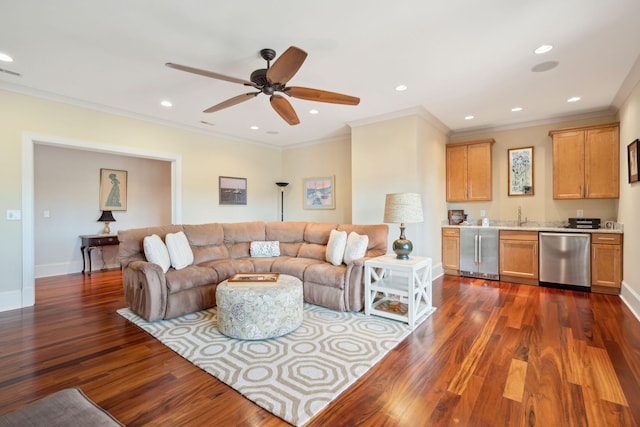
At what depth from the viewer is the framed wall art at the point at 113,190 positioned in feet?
19.5

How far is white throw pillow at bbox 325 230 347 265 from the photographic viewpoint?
12.3 ft

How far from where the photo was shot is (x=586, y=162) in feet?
14.5

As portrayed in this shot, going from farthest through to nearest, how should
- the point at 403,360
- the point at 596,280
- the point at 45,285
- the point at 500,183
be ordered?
the point at 500,183 → the point at 45,285 → the point at 596,280 → the point at 403,360

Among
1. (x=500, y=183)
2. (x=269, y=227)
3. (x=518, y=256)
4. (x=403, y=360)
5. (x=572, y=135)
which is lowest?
(x=403, y=360)

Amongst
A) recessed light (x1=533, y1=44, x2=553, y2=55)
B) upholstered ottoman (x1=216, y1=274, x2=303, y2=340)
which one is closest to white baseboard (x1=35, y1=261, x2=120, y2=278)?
upholstered ottoman (x1=216, y1=274, x2=303, y2=340)

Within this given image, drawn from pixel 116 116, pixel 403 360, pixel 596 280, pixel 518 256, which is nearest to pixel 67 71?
pixel 116 116

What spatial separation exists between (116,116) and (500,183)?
634cm

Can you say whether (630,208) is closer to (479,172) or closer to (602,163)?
(602,163)

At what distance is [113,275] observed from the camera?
543 centimetres

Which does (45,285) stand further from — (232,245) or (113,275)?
(232,245)

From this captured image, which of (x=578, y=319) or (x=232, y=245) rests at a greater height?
(x=232, y=245)

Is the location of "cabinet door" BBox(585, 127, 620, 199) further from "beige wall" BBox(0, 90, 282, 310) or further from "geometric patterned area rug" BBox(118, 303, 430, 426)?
"beige wall" BBox(0, 90, 282, 310)

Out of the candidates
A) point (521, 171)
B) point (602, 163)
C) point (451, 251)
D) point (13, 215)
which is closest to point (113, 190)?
point (13, 215)

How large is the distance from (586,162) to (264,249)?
4.97 m
